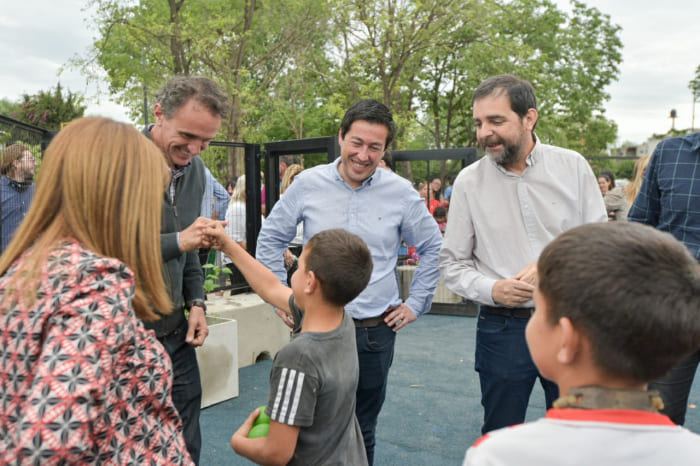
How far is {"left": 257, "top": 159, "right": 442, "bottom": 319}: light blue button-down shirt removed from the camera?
306 centimetres

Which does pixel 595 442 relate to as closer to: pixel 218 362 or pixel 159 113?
pixel 159 113

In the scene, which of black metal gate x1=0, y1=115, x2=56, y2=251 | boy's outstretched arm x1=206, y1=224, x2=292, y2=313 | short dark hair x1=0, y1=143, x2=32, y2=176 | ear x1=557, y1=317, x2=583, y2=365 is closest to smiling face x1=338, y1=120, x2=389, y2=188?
boy's outstretched arm x1=206, y1=224, x2=292, y2=313

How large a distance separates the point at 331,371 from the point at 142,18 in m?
15.8

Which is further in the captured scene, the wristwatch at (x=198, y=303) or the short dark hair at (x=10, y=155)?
the wristwatch at (x=198, y=303)

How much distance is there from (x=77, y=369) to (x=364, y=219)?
2.02 m

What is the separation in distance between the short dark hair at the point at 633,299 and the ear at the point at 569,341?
15 millimetres

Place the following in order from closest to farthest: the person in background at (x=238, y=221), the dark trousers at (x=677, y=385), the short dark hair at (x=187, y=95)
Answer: the short dark hair at (x=187, y=95), the dark trousers at (x=677, y=385), the person in background at (x=238, y=221)

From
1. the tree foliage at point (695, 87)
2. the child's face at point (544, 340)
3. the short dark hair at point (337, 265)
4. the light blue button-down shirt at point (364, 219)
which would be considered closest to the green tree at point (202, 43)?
the light blue button-down shirt at point (364, 219)

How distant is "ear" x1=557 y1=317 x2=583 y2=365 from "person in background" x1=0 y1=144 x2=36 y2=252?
2506 mm

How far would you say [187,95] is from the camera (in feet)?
8.57

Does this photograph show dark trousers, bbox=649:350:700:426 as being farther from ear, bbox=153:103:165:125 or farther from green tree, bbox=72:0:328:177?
green tree, bbox=72:0:328:177

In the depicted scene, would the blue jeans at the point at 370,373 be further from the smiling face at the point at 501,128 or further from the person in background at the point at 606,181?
the person in background at the point at 606,181

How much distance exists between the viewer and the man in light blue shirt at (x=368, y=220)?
3000 mm

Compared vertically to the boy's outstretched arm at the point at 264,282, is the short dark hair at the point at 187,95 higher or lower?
higher
